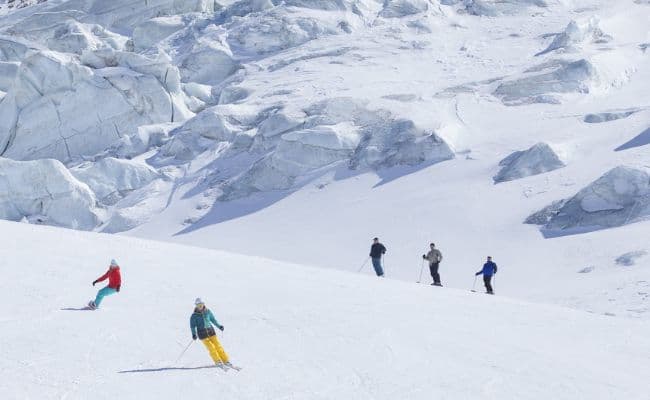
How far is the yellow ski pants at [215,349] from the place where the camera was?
1207 centimetres

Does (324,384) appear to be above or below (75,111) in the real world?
above

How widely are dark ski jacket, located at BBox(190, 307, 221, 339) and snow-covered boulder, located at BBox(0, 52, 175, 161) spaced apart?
123 feet

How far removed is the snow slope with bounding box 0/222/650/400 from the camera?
450 inches

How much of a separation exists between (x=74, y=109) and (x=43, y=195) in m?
9.54

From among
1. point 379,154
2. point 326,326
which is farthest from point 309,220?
point 326,326

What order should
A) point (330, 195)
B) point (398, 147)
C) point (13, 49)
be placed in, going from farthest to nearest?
1. point (13, 49)
2. point (398, 147)
3. point (330, 195)

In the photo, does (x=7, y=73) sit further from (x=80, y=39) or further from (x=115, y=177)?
(x=115, y=177)

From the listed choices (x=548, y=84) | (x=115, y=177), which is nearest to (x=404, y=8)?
(x=548, y=84)

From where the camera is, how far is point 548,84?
4178 centimetres

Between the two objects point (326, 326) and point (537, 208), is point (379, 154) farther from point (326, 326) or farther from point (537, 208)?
point (326, 326)

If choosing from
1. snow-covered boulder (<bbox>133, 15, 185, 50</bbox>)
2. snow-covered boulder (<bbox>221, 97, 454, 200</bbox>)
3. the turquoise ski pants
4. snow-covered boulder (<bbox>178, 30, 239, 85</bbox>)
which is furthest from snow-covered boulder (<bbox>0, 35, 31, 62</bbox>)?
the turquoise ski pants

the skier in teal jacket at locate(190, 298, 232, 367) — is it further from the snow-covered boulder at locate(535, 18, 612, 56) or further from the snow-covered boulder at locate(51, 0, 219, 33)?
the snow-covered boulder at locate(51, 0, 219, 33)

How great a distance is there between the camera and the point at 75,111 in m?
48.4

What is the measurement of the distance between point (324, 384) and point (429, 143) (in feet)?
87.1
